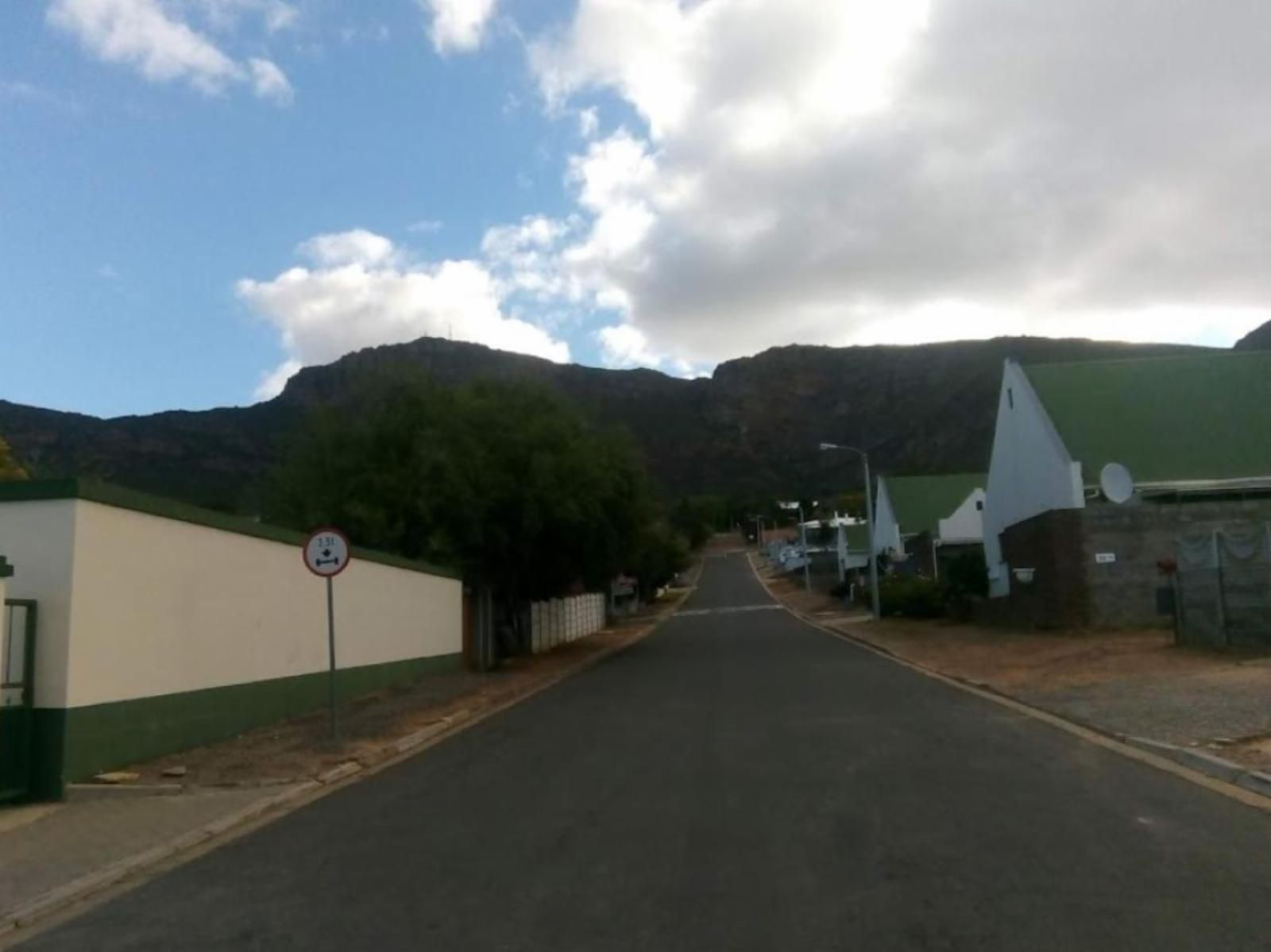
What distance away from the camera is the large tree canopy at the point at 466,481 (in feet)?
105

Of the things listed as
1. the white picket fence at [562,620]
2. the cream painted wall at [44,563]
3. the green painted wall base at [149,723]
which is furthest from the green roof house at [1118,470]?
the cream painted wall at [44,563]

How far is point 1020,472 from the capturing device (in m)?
42.8

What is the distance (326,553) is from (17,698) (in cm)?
459

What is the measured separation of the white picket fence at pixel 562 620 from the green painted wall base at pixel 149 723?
24.1 meters

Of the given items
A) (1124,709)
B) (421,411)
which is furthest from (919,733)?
(421,411)

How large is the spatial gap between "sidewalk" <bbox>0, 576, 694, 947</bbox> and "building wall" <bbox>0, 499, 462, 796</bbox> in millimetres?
415

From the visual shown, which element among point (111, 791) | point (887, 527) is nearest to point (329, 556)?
point (111, 791)

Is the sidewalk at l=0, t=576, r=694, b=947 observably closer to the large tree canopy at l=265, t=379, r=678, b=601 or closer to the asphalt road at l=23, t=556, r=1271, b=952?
the asphalt road at l=23, t=556, r=1271, b=952

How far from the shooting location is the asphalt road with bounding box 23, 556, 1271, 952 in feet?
23.7

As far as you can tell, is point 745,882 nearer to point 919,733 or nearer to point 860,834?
point 860,834

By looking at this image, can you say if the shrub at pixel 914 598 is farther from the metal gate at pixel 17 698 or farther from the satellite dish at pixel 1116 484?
the metal gate at pixel 17 698

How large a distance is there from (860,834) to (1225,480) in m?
30.7

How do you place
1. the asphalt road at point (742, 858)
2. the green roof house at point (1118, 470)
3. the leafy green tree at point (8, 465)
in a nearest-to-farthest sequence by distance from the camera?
the asphalt road at point (742, 858)
the green roof house at point (1118, 470)
the leafy green tree at point (8, 465)

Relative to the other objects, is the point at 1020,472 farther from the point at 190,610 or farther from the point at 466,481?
the point at 190,610
